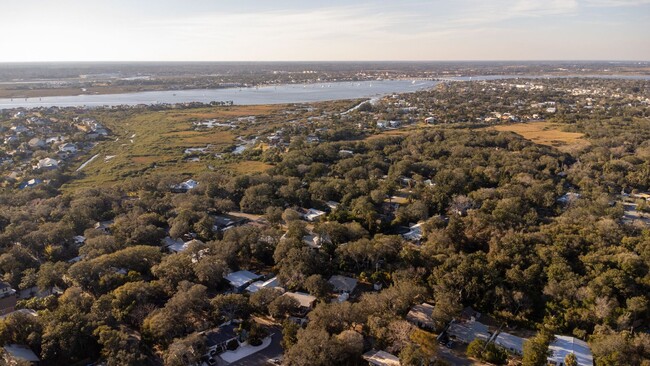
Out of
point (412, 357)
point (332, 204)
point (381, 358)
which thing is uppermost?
point (332, 204)

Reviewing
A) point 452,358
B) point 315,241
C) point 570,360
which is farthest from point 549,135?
point 452,358

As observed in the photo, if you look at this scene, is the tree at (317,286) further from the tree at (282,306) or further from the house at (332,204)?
the house at (332,204)

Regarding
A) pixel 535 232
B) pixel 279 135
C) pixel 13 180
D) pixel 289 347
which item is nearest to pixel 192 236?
pixel 289 347

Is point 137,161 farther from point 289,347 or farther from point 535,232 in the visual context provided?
point 535,232

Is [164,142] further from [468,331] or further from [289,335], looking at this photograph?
[468,331]

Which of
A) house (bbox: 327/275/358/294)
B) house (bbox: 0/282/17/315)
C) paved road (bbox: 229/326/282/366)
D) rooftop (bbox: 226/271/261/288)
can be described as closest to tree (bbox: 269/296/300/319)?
paved road (bbox: 229/326/282/366)

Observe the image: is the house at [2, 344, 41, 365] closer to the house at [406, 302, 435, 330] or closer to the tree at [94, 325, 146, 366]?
the tree at [94, 325, 146, 366]

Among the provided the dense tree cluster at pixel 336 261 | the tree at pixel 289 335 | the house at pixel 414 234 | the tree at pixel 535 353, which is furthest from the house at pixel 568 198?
the tree at pixel 289 335
